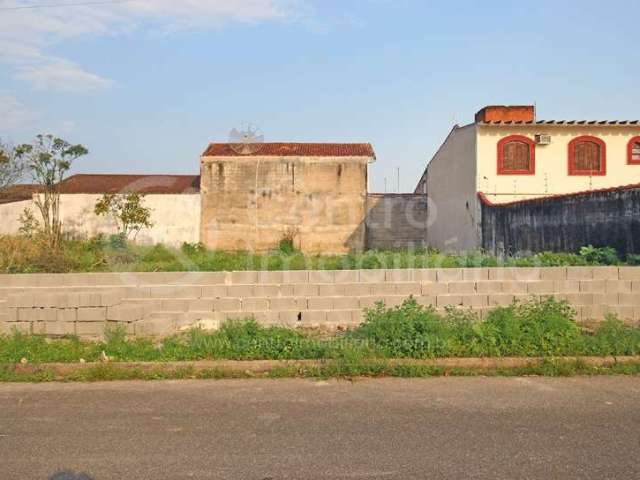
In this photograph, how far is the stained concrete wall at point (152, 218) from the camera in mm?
21625

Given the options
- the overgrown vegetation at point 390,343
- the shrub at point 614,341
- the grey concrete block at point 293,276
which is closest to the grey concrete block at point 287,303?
the grey concrete block at point 293,276

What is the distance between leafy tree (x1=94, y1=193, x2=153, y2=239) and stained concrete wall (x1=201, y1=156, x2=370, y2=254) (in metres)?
2.66

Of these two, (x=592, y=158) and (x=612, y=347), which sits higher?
(x=592, y=158)

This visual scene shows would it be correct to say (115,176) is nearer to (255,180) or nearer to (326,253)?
(255,180)

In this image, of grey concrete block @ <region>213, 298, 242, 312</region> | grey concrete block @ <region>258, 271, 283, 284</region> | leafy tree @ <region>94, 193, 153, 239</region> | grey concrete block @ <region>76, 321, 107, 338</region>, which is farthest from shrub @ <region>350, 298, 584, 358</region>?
leafy tree @ <region>94, 193, 153, 239</region>

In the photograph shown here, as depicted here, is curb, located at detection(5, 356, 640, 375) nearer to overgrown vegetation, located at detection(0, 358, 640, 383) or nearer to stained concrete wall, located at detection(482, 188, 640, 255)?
overgrown vegetation, located at detection(0, 358, 640, 383)

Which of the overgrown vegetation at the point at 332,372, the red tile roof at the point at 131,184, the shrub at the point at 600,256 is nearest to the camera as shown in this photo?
the overgrown vegetation at the point at 332,372

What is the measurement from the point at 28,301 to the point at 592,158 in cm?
1825

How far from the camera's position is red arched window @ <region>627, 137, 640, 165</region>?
18.9 meters

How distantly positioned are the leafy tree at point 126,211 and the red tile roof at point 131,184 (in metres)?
2.07

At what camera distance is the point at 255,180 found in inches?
879

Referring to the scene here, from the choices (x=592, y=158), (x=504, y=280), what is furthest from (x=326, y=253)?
(x=504, y=280)

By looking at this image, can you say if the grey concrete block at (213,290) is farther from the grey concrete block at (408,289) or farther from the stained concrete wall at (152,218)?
the stained concrete wall at (152,218)

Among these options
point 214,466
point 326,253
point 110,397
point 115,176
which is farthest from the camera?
point 115,176
